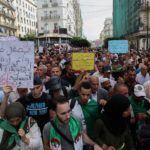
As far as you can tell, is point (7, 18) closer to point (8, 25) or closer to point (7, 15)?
point (7, 15)

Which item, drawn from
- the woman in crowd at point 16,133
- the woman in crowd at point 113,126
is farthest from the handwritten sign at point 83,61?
the woman in crowd at point 16,133

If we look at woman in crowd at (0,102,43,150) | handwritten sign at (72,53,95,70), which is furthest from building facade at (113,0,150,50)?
woman in crowd at (0,102,43,150)

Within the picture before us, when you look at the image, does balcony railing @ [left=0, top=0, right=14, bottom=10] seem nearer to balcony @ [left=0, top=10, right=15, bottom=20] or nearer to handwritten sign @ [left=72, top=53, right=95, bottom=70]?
balcony @ [left=0, top=10, right=15, bottom=20]

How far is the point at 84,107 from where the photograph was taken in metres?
4.44

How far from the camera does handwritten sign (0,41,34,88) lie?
4.63m

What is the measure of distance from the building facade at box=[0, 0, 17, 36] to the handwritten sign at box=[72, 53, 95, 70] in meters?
67.8

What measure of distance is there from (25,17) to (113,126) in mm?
94859

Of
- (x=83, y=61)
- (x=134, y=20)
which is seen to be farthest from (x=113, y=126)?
(x=134, y=20)

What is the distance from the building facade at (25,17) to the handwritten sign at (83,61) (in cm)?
8032

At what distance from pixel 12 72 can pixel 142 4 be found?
66.3m

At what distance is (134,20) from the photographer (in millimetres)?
74062

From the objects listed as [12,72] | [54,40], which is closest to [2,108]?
[12,72]

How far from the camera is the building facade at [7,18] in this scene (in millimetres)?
77262

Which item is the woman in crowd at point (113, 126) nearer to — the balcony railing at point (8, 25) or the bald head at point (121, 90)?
the bald head at point (121, 90)
